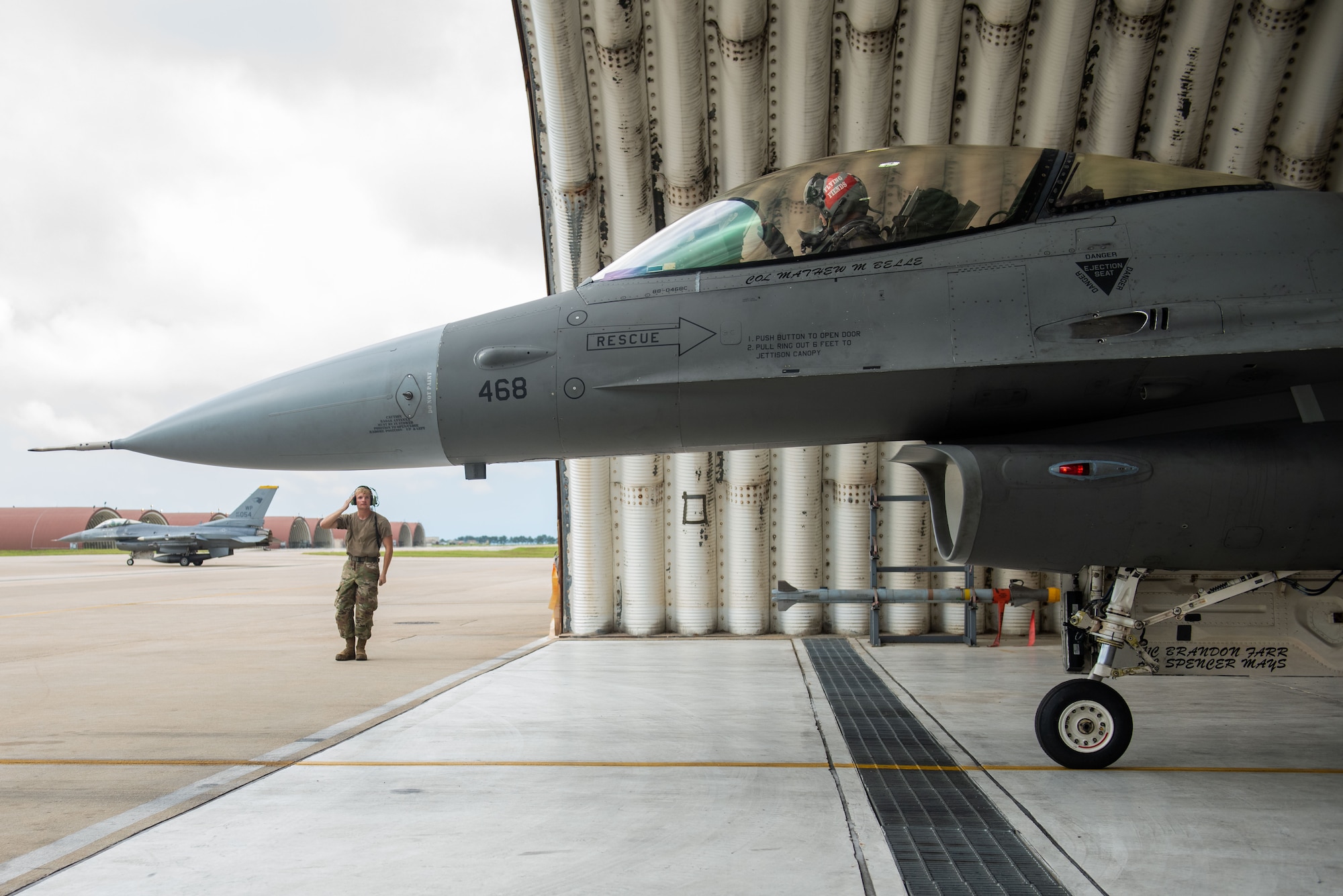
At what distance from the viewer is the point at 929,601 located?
8945 millimetres

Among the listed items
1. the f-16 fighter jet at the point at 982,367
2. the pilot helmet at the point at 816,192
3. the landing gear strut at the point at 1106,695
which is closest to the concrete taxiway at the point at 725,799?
the landing gear strut at the point at 1106,695

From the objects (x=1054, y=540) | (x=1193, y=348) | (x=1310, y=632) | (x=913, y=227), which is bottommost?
(x=1310, y=632)

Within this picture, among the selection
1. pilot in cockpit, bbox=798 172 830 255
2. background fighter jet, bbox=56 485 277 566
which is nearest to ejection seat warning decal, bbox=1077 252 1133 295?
pilot in cockpit, bbox=798 172 830 255

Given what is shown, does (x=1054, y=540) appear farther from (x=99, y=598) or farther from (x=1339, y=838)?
(x=99, y=598)

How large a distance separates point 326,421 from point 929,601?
6673 millimetres

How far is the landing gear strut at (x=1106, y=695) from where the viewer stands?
13.1 feet

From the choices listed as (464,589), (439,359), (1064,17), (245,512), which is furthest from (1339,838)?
(245,512)

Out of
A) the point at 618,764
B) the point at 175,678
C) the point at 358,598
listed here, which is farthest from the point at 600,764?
→ the point at 358,598

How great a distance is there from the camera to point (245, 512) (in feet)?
118

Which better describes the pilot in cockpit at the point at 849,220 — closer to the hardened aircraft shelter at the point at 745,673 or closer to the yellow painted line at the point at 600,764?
the hardened aircraft shelter at the point at 745,673

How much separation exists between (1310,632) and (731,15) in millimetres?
6450

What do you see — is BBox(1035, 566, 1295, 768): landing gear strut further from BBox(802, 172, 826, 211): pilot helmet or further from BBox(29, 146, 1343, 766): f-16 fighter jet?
BBox(802, 172, 826, 211): pilot helmet

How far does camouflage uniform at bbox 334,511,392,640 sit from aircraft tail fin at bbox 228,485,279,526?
3098cm

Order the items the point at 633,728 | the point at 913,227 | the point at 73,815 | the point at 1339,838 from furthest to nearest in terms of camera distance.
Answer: the point at 633,728, the point at 913,227, the point at 73,815, the point at 1339,838
